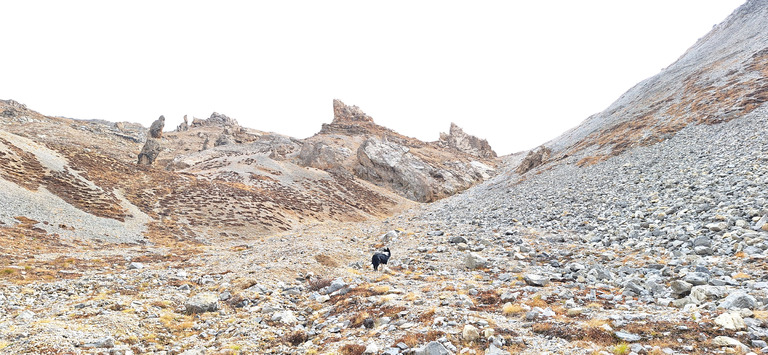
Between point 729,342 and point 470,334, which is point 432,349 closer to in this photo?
point 470,334

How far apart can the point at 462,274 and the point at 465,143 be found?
400 ft

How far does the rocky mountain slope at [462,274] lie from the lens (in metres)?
8.91

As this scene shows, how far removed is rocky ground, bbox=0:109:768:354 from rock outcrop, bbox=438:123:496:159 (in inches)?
4157

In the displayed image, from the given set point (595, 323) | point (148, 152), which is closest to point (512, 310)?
point (595, 323)

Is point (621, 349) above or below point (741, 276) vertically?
below

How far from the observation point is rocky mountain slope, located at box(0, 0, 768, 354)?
8914mm

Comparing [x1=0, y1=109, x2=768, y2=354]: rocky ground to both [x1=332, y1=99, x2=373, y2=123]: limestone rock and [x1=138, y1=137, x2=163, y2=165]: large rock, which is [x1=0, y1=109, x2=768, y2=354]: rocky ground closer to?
[x1=138, y1=137, x2=163, y2=165]: large rock

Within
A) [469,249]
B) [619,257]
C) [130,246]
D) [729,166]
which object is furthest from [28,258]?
[729,166]

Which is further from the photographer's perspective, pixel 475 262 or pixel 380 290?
pixel 475 262

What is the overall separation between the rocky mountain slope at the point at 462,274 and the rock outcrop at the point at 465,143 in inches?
3536

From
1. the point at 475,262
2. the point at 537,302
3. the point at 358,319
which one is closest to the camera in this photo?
the point at 537,302

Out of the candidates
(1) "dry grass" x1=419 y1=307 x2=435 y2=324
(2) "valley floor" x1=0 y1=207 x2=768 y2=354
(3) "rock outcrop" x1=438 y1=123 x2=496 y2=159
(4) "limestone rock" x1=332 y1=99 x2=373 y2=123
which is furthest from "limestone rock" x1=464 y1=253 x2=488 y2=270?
(4) "limestone rock" x1=332 y1=99 x2=373 y2=123

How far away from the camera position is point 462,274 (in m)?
16.9

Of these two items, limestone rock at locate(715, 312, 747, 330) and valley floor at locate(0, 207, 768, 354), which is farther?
valley floor at locate(0, 207, 768, 354)
